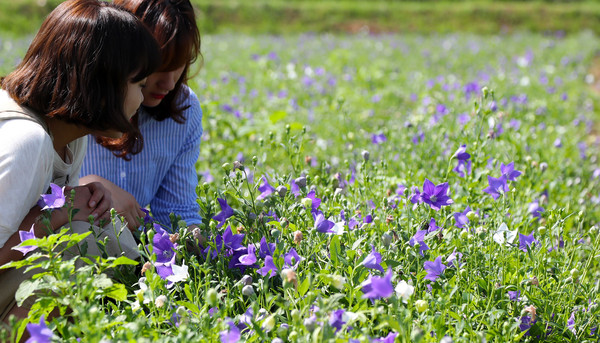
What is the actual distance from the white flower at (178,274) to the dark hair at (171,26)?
94 cm

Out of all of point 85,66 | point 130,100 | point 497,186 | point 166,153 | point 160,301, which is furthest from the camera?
point 166,153

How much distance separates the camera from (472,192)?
2355 millimetres

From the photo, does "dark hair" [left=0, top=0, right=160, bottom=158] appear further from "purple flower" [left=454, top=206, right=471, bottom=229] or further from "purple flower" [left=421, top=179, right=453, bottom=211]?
"purple flower" [left=454, top=206, right=471, bottom=229]

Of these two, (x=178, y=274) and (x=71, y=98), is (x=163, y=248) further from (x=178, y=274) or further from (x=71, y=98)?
(x=71, y=98)

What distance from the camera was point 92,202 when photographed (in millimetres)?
1931

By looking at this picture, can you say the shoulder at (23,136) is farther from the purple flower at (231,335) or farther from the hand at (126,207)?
the purple flower at (231,335)

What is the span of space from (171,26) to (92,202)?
2.45 feet

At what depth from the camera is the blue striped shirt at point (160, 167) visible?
2.59 metres

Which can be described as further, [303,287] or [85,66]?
[85,66]

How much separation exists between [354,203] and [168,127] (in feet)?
2.80

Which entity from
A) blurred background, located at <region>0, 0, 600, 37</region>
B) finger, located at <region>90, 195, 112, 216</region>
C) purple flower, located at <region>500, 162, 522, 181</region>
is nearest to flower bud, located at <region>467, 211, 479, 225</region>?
purple flower, located at <region>500, 162, 522, 181</region>

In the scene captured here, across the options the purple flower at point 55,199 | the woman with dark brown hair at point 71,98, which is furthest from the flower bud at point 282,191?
the purple flower at point 55,199

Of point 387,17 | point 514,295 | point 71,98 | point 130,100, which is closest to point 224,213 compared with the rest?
point 130,100

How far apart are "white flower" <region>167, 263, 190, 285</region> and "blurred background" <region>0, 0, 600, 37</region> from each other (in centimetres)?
1570
